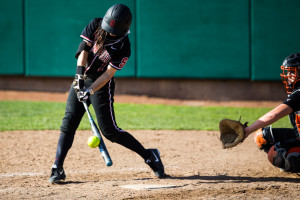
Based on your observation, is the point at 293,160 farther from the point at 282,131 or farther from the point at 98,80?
the point at 98,80

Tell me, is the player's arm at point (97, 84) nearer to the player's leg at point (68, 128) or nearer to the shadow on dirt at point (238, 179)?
the player's leg at point (68, 128)

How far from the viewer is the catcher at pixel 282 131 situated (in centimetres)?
383

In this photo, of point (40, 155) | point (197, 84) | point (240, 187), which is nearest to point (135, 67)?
point (197, 84)

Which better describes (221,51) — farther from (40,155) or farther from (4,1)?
(40,155)

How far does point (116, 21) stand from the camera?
13.4 feet

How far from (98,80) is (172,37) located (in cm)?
724

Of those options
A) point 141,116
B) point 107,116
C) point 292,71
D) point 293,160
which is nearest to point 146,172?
point 107,116

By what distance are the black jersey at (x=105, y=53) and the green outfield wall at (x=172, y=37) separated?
22.4 ft

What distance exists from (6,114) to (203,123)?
13.5ft

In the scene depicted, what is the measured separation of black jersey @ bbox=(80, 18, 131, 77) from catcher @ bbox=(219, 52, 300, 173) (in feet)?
3.84

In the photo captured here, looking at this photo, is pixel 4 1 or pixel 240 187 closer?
pixel 240 187

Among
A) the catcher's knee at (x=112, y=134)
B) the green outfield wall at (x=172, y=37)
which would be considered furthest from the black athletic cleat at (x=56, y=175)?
the green outfield wall at (x=172, y=37)

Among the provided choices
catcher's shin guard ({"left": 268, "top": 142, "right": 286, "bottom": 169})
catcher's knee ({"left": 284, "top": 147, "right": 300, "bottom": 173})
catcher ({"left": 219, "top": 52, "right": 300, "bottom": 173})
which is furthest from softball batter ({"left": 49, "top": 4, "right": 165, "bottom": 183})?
catcher's knee ({"left": 284, "top": 147, "right": 300, "bottom": 173})

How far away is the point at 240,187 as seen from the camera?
4.11 meters
